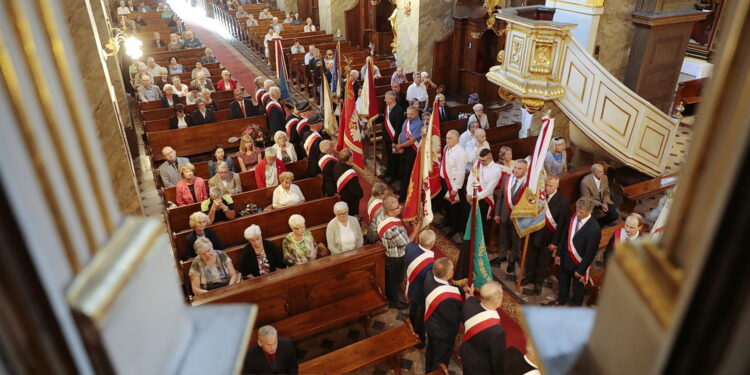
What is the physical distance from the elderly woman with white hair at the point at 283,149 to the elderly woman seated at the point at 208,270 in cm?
255

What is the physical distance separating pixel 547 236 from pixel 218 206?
382cm

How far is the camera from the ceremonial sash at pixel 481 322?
388cm

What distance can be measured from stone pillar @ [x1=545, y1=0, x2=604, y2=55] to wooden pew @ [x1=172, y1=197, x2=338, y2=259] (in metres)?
5.07

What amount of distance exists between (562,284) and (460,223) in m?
1.85

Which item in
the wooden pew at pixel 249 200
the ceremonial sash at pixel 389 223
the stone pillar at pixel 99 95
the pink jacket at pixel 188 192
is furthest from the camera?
the pink jacket at pixel 188 192

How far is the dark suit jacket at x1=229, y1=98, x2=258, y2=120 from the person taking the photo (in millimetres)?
9445

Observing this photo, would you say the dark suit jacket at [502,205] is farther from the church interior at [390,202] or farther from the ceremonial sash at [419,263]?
the ceremonial sash at [419,263]

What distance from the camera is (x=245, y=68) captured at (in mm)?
16422

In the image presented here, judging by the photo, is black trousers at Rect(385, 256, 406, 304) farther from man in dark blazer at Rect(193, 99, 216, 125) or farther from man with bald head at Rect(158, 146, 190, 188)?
man in dark blazer at Rect(193, 99, 216, 125)

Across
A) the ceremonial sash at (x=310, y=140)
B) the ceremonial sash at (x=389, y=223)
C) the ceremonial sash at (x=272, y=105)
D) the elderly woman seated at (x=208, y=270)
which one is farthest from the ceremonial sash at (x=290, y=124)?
the elderly woman seated at (x=208, y=270)

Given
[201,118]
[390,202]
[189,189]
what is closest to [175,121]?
[201,118]

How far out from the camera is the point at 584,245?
5215 mm

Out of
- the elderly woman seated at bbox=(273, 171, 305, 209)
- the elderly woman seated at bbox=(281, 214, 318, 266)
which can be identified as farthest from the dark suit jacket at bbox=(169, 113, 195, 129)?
the elderly woman seated at bbox=(281, 214, 318, 266)

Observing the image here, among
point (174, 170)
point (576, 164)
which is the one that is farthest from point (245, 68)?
point (576, 164)
